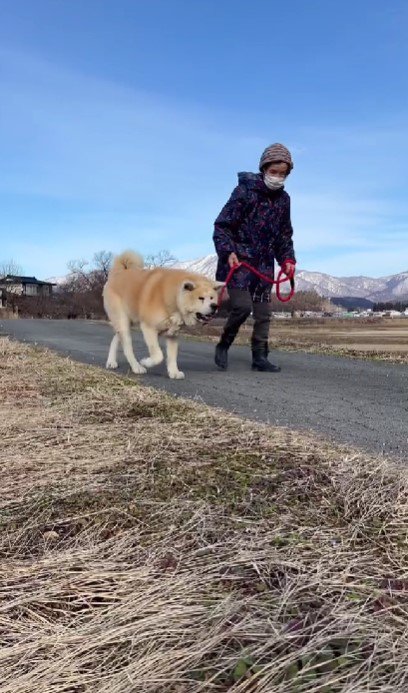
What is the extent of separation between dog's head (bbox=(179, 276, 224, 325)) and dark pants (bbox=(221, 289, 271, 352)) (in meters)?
0.30

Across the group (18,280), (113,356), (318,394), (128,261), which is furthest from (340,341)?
(18,280)

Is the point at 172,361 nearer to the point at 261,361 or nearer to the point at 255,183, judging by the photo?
the point at 261,361

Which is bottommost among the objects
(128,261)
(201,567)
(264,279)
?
(201,567)

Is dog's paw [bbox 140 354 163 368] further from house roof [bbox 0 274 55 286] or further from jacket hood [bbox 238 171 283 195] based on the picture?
house roof [bbox 0 274 55 286]

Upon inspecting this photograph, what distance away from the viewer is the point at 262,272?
6.65 metres

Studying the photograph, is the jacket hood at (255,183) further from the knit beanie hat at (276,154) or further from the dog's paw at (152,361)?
the dog's paw at (152,361)

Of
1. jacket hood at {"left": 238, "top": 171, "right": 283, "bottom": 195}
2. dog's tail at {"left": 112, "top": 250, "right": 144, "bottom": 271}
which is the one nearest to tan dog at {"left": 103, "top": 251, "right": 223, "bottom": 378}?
dog's tail at {"left": 112, "top": 250, "right": 144, "bottom": 271}

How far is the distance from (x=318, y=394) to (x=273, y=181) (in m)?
2.68

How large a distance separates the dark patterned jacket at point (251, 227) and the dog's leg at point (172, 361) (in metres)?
0.99

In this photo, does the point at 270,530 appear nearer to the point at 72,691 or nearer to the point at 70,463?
the point at 72,691

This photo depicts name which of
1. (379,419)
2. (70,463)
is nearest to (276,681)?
(70,463)

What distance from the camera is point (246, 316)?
21.1ft

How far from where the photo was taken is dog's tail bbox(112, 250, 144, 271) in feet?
24.5

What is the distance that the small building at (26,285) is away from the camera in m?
91.0
